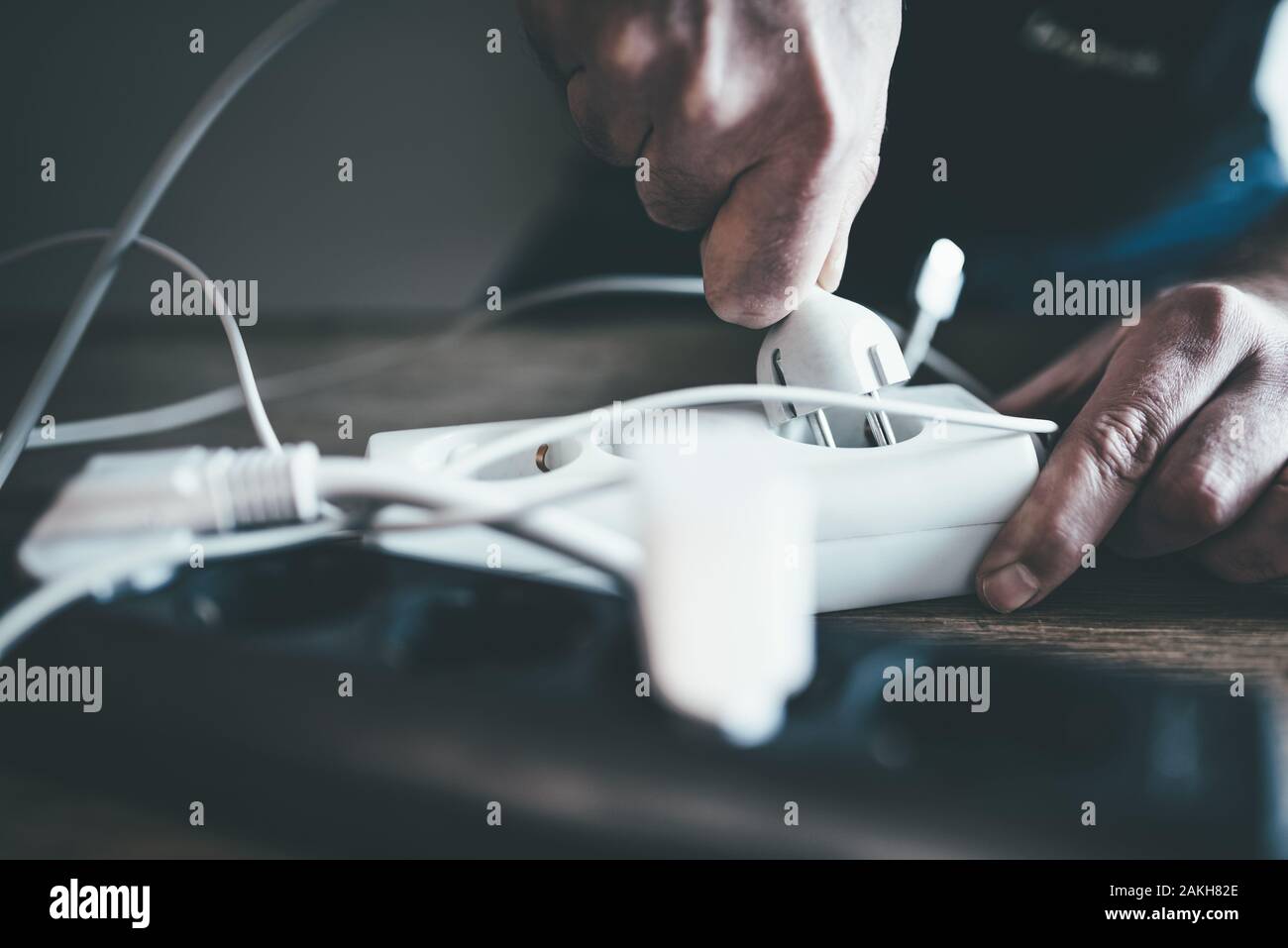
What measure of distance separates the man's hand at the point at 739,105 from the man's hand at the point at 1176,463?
139 mm

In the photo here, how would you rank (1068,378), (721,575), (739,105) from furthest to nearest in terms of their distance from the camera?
(1068,378) < (739,105) < (721,575)

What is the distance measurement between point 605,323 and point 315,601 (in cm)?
66

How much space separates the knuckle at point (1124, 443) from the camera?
0.35 metres

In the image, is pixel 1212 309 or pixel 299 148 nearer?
pixel 1212 309

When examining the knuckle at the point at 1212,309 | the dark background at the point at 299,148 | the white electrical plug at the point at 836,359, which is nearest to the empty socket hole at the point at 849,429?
the white electrical plug at the point at 836,359

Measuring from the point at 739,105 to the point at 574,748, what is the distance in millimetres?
225

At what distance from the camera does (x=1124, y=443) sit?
1.16ft

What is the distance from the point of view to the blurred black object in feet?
0.72

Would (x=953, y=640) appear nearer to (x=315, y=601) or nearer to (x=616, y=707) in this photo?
(x=616, y=707)

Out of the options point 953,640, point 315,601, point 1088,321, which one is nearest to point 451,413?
point 315,601

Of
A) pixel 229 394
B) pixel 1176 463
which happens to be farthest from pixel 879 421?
pixel 229 394

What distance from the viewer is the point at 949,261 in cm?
45

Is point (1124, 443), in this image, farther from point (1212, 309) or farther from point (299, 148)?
point (299, 148)
